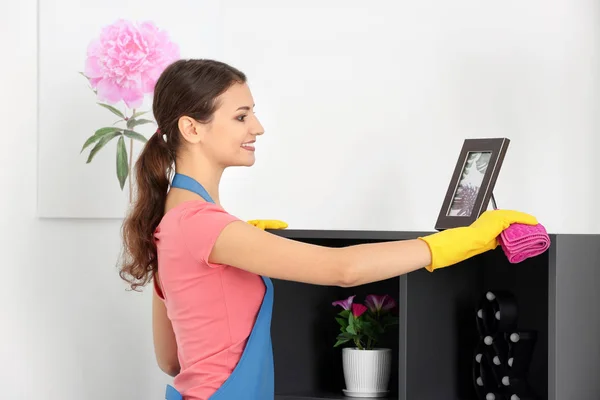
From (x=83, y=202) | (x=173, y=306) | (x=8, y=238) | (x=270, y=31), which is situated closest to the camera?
(x=173, y=306)

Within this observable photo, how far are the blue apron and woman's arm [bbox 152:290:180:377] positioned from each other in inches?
9.2

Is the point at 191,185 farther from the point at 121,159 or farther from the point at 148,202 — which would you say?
the point at 121,159

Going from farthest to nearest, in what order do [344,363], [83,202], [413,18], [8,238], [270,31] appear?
1. [270,31]
2. [413,18]
3. [83,202]
4. [8,238]
5. [344,363]

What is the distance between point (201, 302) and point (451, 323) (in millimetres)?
590

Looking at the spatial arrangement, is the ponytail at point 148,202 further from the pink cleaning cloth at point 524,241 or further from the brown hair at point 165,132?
the pink cleaning cloth at point 524,241

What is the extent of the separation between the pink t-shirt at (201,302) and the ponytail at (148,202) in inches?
2.9

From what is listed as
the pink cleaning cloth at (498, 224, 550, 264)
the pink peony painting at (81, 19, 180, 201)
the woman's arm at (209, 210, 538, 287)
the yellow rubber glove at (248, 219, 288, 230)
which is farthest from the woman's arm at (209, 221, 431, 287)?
the pink peony painting at (81, 19, 180, 201)

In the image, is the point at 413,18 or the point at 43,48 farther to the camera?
the point at 413,18

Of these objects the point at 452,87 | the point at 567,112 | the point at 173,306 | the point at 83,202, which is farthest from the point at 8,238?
the point at 567,112

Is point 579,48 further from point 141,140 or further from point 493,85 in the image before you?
point 141,140

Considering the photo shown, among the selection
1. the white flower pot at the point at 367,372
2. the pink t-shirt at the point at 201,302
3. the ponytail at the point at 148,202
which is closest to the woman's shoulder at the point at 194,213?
the pink t-shirt at the point at 201,302

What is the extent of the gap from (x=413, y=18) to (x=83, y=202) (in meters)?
1.10

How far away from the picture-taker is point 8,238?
2244mm

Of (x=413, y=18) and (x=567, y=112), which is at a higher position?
(x=413, y=18)
